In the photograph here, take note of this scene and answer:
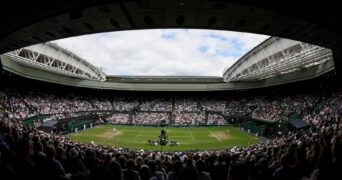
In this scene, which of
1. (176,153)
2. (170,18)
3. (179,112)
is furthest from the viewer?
(179,112)

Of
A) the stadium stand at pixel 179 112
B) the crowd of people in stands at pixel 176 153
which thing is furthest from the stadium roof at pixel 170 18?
the stadium stand at pixel 179 112

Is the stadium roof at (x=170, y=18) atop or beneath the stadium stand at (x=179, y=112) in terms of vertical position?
atop

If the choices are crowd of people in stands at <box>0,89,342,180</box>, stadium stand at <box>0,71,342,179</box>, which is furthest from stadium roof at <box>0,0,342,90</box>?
stadium stand at <box>0,71,342,179</box>

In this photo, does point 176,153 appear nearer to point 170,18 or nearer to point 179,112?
point 170,18

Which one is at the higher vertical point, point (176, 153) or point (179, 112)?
point (179, 112)

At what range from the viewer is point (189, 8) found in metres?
9.43

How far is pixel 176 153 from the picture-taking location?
1748 cm

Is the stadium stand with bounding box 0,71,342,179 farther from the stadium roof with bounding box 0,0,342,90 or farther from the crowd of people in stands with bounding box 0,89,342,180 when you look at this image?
the stadium roof with bounding box 0,0,342,90

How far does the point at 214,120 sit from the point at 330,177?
5801 cm

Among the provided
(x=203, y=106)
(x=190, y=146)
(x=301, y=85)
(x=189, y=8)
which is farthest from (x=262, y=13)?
(x=203, y=106)

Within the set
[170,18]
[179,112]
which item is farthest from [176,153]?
[179,112]

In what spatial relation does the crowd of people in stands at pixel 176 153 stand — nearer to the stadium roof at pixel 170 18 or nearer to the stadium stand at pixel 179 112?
the stadium stand at pixel 179 112

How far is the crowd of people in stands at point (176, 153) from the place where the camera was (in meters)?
5.55

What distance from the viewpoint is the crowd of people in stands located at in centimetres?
555
